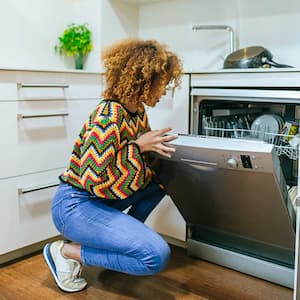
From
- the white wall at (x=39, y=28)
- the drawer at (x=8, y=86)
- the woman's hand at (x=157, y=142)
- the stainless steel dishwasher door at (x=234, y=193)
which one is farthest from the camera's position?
the white wall at (x=39, y=28)

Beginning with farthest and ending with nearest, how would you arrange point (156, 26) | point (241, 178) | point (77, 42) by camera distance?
point (156, 26)
point (77, 42)
point (241, 178)

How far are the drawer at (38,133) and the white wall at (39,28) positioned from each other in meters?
0.37

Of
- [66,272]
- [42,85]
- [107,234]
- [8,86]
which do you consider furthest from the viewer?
[42,85]

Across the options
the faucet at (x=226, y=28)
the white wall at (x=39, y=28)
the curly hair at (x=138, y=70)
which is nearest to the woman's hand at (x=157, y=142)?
the curly hair at (x=138, y=70)

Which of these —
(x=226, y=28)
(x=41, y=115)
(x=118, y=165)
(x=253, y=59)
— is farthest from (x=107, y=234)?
(x=226, y=28)

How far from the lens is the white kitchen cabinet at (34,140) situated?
6.21ft

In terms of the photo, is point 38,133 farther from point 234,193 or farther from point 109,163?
point 234,193

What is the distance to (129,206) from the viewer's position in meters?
1.89

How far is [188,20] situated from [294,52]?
661 mm

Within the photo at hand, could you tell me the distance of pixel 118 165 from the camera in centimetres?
157

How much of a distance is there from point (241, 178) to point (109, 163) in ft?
1.51

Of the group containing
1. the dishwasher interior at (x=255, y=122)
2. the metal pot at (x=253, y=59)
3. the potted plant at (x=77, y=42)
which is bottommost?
the dishwasher interior at (x=255, y=122)

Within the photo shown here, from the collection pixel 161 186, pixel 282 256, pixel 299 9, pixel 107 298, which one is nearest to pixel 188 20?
pixel 299 9

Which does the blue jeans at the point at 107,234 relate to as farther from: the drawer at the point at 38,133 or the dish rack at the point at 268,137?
the dish rack at the point at 268,137
